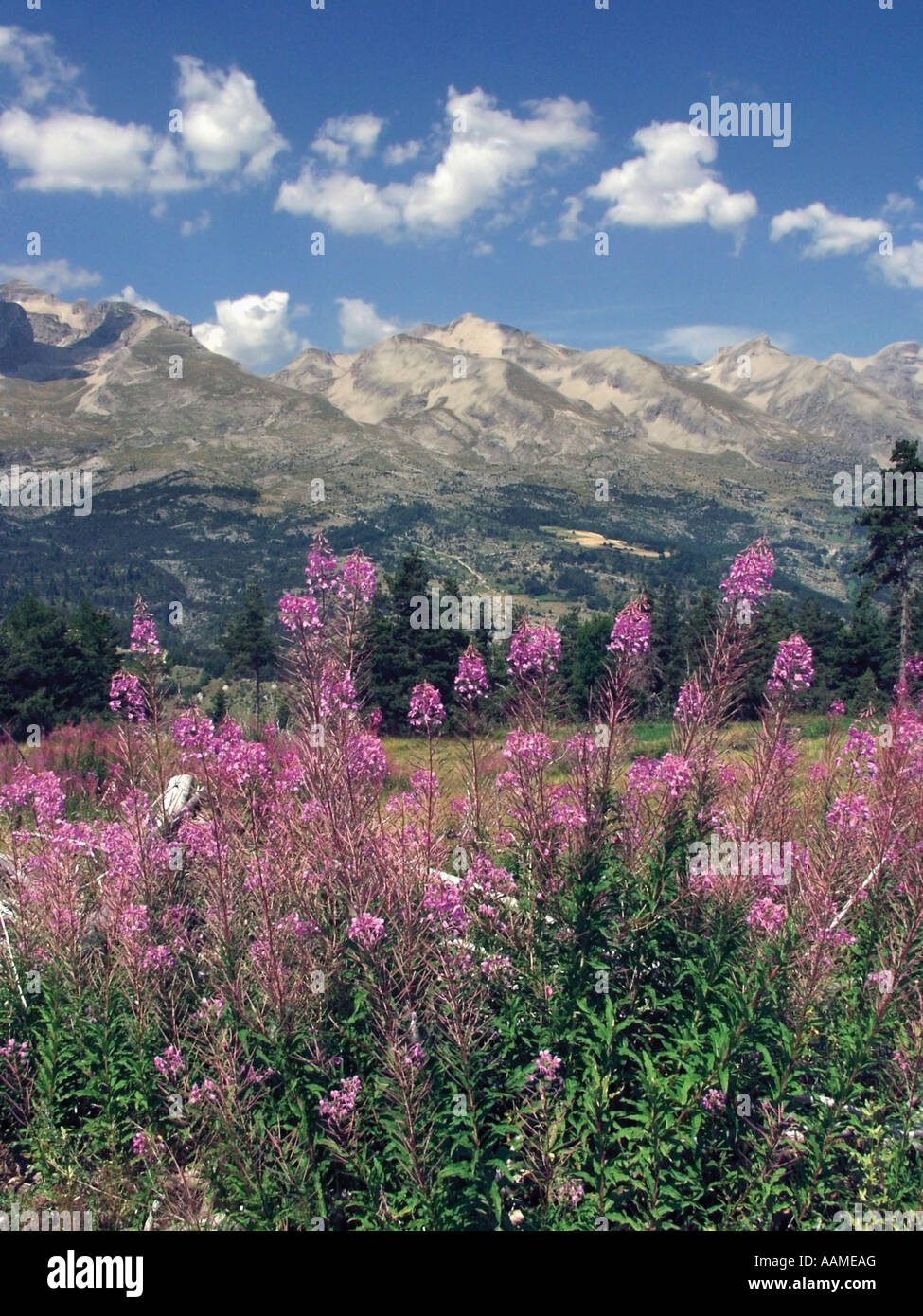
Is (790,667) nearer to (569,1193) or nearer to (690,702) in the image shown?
(690,702)

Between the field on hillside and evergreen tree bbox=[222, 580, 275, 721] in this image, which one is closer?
the field on hillside

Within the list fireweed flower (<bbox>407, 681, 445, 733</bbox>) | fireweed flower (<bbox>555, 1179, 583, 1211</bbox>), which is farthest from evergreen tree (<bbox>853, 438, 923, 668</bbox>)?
fireweed flower (<bbox>555, 1179, 583, 1211</bbox>)

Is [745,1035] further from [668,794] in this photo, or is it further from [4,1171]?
[4,1171]

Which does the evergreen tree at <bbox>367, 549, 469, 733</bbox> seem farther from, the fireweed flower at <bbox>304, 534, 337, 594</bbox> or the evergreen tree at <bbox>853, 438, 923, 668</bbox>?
the fireweed flower at <bbox>304, 534, 337, 594</bbox>

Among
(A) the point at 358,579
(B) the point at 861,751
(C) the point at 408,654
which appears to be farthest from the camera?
(C) the point at 408,654

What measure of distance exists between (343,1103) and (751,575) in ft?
14.6

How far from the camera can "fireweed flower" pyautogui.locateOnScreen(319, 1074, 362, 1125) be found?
5277 millimetres

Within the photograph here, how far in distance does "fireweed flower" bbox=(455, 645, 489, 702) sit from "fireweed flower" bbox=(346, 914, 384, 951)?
79.7 inches

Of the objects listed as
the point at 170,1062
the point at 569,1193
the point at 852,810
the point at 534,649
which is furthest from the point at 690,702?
the point at 170,1062

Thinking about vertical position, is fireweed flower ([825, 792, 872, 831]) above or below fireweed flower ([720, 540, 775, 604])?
below

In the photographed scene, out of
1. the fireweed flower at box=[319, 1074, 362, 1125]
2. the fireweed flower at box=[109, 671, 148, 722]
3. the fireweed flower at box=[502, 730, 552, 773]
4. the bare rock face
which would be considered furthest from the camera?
the bare rock face

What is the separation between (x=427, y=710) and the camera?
22.0 feet
